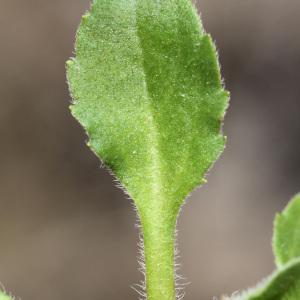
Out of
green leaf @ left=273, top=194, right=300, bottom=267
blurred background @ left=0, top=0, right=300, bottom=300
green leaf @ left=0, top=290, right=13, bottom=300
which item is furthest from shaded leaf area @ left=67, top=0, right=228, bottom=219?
blurred background @ left=0, top=0, right=300, bottom=300

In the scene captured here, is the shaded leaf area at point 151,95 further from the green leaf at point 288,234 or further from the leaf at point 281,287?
the leaf at point 281,287

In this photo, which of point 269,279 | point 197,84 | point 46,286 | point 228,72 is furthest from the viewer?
point 228,72

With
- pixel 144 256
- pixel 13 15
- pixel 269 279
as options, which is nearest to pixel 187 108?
pixel 144 256

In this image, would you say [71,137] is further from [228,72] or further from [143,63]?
[143,63]

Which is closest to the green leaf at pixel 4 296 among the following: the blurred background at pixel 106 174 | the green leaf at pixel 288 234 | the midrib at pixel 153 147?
the midrib at pixel 153 147

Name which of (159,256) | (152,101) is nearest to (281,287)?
(159,256)

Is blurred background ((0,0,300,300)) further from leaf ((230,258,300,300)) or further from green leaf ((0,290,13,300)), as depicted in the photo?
leaf ((230,258,300,300))
